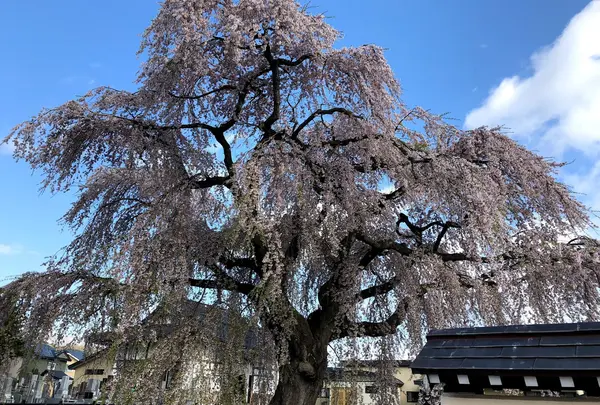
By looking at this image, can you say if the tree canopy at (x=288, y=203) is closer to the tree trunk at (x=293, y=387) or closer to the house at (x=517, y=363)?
the tree trunk at (x=293, y=387)

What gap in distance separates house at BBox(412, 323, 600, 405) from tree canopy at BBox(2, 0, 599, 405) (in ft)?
9.68

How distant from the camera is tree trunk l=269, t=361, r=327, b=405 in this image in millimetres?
7562

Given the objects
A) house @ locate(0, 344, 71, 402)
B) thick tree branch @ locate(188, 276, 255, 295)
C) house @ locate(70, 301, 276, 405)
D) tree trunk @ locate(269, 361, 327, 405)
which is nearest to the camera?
house @ locate(70, 301, 276, 405)

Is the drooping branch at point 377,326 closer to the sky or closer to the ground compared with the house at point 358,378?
closer to the sky

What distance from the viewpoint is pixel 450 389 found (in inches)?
151

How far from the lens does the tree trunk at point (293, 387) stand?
7562mm

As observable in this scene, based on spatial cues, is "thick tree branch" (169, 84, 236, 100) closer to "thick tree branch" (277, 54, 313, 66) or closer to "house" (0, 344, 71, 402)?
"thick tree branch" (277, 54, 313, 66)

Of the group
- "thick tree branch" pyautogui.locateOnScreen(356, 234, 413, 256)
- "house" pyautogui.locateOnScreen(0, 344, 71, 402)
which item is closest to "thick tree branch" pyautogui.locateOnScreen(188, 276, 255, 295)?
"thick tree branch" pyautogui.locateOnScreen(356, 234, 413, 256)

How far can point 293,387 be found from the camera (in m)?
7.61

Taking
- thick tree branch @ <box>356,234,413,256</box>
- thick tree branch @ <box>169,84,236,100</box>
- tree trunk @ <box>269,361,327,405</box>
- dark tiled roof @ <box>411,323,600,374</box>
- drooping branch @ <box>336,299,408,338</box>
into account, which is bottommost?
tree trunk @ <box>269,361,327,405</box>

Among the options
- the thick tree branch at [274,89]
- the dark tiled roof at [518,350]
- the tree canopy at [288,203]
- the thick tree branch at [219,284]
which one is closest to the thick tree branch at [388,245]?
the tree canopy at [288,203]

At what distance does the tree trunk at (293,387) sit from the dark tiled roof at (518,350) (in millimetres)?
4010

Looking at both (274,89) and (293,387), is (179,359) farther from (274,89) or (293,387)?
(274,89)

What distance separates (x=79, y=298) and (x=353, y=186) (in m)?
5.14
